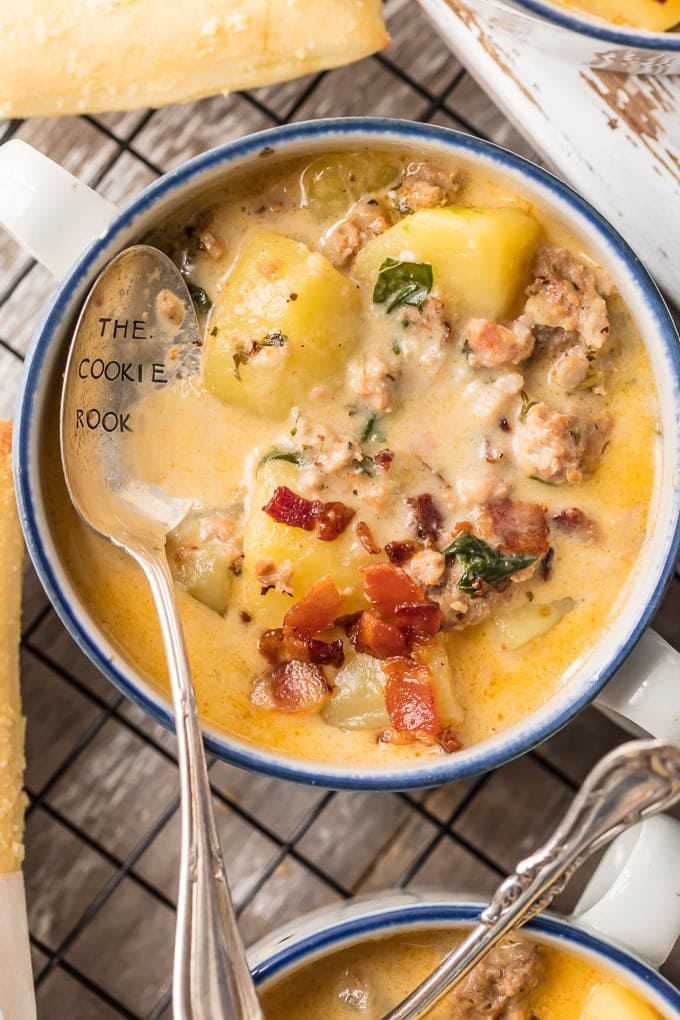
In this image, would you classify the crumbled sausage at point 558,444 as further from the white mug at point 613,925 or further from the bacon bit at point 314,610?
the white mug at point 613,925

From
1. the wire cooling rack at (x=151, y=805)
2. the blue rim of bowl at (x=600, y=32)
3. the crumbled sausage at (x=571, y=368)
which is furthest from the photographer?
the wire cooling rack at (x=151, y=805)

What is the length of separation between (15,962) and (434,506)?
87cm

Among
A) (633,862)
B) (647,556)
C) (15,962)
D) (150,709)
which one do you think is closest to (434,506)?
(647,556)

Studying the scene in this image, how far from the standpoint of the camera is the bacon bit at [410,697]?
4.50 feet

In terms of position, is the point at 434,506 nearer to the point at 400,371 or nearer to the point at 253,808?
the point at 400,371

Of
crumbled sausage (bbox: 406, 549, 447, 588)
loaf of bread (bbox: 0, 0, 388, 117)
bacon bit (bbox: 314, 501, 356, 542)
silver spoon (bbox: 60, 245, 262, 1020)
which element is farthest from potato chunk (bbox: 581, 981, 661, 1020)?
loaf of bread (bbox: 0, 0, 388, 117)

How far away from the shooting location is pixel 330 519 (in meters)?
1.36

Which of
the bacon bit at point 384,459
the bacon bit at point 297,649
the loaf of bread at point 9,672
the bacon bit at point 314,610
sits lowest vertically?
the loaf of bread at point 9,672

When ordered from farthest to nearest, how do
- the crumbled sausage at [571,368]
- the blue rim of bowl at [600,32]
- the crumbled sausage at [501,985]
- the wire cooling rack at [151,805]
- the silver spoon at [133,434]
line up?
the wire cooling rack at [151,805], the crumbled sausage at [501,985], the crumbled sausage at [571,368], the silver spoon at [133,434], the blue rim of bowl at [600,32]

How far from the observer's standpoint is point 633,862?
4.76ft

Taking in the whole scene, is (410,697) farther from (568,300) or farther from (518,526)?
(568,300)

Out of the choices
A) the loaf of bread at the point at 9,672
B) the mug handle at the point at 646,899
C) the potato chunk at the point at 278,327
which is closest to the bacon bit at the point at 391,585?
the potato chunk at the point at 278,327

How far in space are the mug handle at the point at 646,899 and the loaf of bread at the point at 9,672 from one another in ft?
2.58

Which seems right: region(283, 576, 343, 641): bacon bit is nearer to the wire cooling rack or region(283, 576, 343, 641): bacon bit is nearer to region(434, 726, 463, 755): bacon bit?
region(434, 726, 463, 755): bacon bit
